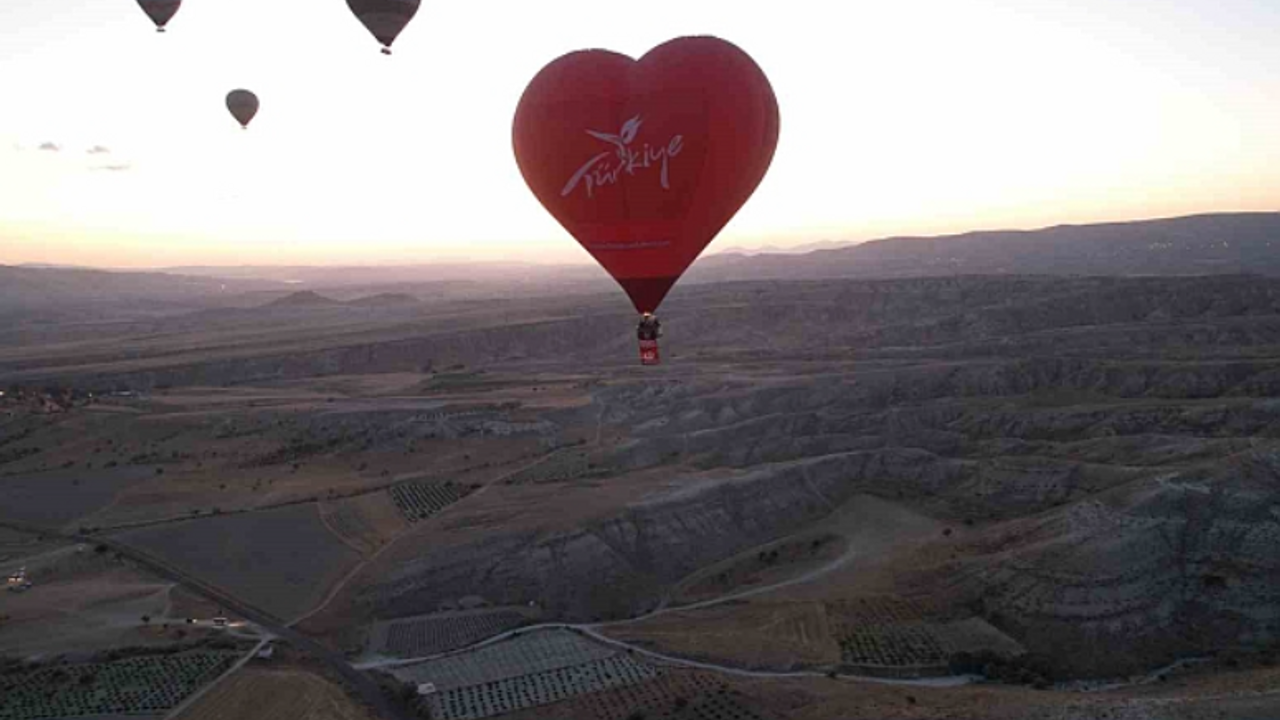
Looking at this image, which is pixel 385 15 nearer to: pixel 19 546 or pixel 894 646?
pixel 894 646

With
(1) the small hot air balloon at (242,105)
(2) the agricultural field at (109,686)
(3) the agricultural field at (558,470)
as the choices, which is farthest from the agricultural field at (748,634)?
(1) the small hot air balloon at (242,105)

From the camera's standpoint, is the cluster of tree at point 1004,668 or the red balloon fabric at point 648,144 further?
the cluster of tree at point 1004,668

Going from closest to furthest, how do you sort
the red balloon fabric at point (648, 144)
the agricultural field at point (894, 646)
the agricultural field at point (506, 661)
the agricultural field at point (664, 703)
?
1. the red balloon fabric at point (648, 144)
2. the agricultural field at point (664, 703)
3. the agricultural field at point (894, 646)
4. the agricultural field at point (506, 661)

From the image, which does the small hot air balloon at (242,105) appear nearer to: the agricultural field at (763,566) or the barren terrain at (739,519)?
the barren terrain at (739,519)

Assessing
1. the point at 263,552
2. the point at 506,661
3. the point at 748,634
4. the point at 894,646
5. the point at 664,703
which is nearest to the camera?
the point at 664,703

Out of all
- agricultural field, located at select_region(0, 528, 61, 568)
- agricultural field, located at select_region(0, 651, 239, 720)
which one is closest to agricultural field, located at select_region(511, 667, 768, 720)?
agricultural field, located at select_region(0, 651, 239, 720)

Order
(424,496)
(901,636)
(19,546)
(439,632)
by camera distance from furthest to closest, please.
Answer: (424,496) < (19,546) < (439,632) < (901,636)

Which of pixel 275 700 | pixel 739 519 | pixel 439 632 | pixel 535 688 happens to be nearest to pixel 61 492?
pixel 439 632
